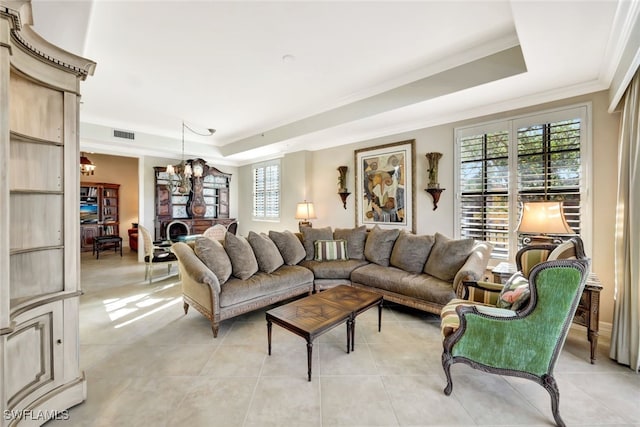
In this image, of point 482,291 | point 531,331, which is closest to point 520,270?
point 482,291

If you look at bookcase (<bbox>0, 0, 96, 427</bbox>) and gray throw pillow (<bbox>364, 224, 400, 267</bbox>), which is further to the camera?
gray throw pillow (<bbox>364, 224, 400, 267</bbox>)

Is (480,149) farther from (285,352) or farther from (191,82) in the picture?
(191,82)

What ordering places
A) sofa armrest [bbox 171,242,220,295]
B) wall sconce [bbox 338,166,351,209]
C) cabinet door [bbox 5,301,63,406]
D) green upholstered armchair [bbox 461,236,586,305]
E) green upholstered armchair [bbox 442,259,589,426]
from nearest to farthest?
cabinet door [bbox 5,301,63,406] → green upholstered armchair [bbox 442,259,589,426] → green upholstered armchair [bbox 461,236,586,305] → sofa armrest [bbox 171,242,220,295] → wall sconce [bbox 338,166,351,209]

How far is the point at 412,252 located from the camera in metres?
3.59

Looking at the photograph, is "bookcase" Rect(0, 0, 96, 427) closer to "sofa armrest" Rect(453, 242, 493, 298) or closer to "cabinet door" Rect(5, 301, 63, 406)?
"cabinet door" Rect(5, 301, 63, 406)

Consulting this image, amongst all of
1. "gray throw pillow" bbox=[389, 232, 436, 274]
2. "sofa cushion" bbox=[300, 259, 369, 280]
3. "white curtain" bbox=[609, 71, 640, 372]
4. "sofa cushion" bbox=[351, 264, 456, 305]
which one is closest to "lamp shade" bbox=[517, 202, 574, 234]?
"white curtain" bbox=[609, 71, 640, 372]

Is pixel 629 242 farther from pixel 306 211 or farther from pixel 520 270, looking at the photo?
pixel 306 211

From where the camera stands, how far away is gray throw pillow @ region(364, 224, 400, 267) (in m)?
3.91

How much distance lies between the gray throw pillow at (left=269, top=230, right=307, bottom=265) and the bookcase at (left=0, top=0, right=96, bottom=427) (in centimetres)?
234

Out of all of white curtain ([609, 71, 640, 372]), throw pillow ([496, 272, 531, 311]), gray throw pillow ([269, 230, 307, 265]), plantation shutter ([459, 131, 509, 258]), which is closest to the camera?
throw pillow ([496, 272, 531, 311])

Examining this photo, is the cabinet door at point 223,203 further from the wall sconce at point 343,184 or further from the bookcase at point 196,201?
the wall sconce at point 343,184

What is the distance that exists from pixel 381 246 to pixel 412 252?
49cm

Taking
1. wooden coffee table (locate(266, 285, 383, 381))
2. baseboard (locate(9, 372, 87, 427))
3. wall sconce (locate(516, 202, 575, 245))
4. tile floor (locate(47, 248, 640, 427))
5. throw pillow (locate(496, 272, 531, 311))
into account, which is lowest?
tile floor (locate(47, 248, 640, 427))

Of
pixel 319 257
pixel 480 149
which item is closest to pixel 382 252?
pixel 319 257
